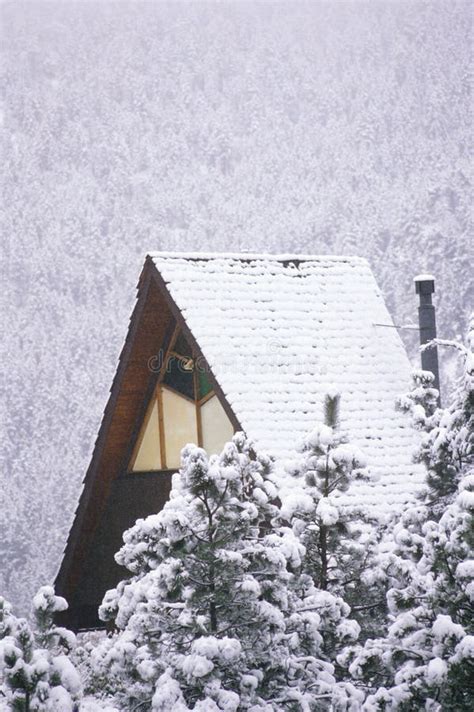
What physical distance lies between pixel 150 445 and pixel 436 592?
7698mm

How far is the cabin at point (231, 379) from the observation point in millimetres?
10969

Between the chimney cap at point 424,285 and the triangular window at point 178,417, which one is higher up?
the chimney cap at point 424,285

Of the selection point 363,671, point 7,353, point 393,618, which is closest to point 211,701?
point 363,671

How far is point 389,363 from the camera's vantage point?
1224cm

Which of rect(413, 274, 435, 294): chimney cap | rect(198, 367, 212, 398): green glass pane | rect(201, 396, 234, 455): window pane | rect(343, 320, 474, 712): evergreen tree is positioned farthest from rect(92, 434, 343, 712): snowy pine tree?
rect(413, 274, 435, 294): chimney cap

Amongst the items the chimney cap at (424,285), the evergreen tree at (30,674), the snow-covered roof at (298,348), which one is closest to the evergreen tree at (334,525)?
the evergreen tree at (30,674)

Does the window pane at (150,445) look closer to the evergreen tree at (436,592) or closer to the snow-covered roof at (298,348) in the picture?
the snow-covered roof at (298,348)

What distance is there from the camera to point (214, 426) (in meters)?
12.3

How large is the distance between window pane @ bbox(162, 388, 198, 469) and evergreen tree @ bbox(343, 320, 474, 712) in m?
5.95

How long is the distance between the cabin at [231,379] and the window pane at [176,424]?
0.01 metres

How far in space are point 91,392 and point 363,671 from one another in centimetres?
14506

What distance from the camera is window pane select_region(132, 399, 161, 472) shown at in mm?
13188

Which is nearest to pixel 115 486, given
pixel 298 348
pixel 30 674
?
pixel 298 348

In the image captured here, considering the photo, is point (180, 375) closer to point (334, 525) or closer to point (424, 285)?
point (424, 285)
